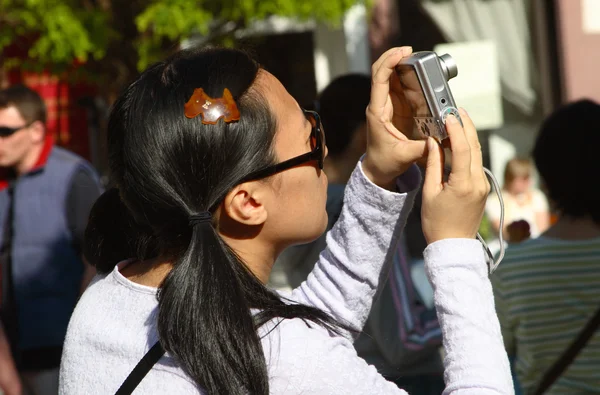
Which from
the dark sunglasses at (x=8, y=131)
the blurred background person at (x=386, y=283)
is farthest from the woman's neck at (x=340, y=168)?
the dark sunglasses at (x=8, y=131)

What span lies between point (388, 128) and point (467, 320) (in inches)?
17.4

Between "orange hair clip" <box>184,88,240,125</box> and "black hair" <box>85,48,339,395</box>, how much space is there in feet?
0.04

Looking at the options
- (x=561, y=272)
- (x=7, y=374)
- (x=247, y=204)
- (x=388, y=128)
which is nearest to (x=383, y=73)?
(x=388, y=128)

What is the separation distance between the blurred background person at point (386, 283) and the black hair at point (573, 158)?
0.45 meters

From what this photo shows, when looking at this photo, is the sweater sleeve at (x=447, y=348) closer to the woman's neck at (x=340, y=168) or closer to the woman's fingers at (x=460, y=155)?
the woman's fingers at (x=460, y=155)

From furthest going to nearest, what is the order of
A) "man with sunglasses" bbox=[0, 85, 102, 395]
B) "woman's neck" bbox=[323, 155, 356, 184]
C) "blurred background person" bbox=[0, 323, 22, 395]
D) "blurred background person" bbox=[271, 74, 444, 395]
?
"man with sunglasses" bbox=[0, 85, 102, 395] → "blurred background person" bbox=[0, 323, 22, 395] → "woman's neck" bbox=[323, 155, 356, 184] → "blurred background person" bbox=[271, 74, 444, 395]

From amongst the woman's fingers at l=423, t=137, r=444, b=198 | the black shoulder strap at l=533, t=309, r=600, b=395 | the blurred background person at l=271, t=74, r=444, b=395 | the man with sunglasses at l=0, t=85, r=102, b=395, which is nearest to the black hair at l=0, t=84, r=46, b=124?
the man with sunglasses at l=0, t=85, r=102, b=395

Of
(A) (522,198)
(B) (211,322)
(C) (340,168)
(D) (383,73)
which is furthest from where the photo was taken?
(A) (522,198)

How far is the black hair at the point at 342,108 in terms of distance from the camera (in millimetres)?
3145

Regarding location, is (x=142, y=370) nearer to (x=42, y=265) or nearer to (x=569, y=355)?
(x=569, y=355)

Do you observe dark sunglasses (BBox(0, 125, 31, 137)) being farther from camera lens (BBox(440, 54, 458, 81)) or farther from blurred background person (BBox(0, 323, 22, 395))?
camera lens (BBox(440, 54, 458, 81))

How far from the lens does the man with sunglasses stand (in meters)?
4.04

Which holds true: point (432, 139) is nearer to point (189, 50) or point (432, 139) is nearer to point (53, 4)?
point (189, 50)

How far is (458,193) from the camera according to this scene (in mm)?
1396
